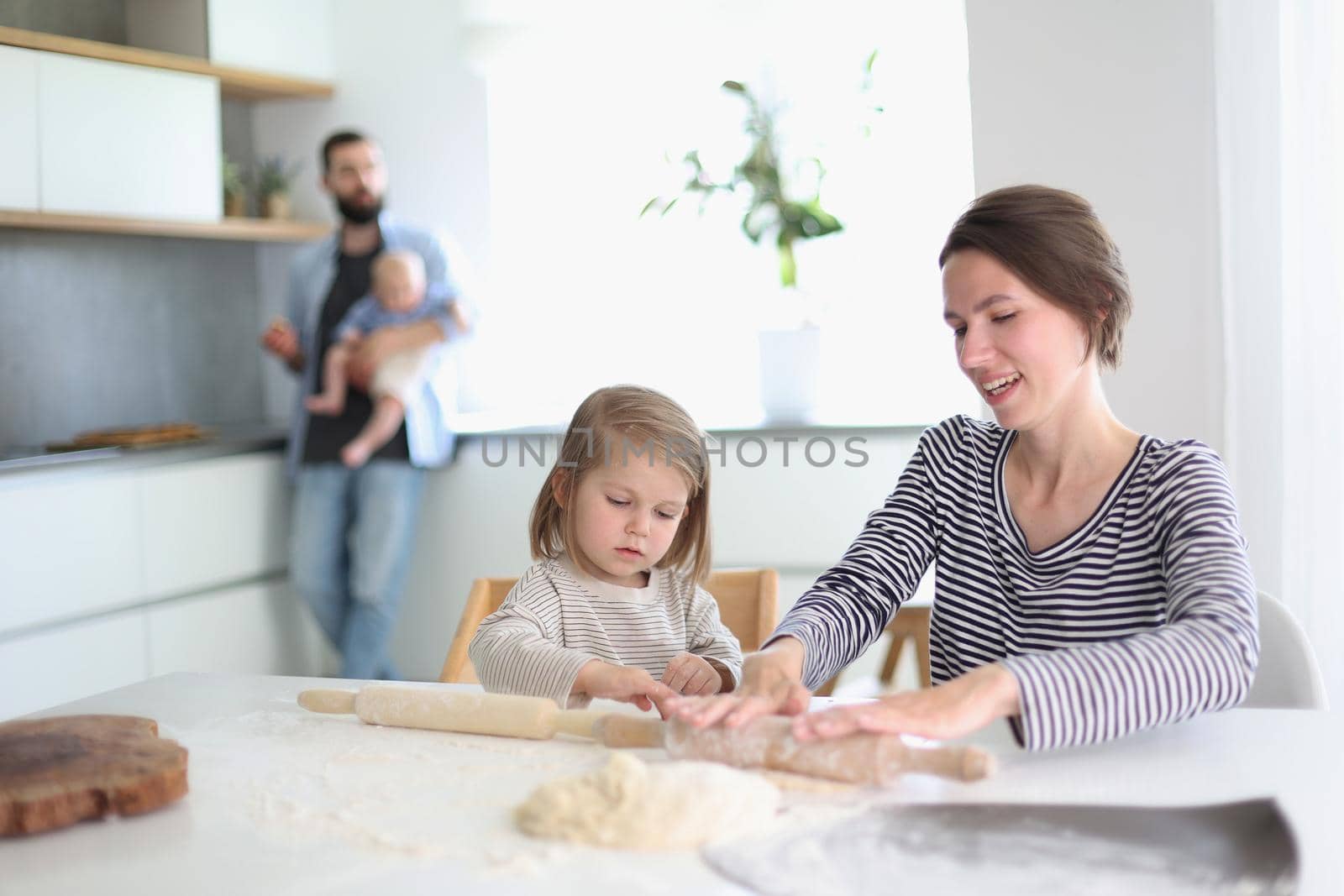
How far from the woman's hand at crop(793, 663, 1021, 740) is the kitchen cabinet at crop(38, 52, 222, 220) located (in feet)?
8.95

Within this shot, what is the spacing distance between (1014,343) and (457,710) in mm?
678

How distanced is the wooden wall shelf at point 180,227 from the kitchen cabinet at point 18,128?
5 cm

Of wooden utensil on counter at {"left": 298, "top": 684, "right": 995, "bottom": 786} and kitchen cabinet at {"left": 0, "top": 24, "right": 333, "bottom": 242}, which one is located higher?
kitchen cabinet at {"left": 0, "top": 24, "right": 333, "bottom": 242}

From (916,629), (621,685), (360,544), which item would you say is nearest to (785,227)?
(916,629)

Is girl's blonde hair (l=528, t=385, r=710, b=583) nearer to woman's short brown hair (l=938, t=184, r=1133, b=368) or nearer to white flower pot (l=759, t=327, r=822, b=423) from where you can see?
woman's short brown hair (l=938, t=184, r=1133, b=368)

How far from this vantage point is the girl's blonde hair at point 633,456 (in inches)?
61.1

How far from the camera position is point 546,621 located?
1502 millimetres

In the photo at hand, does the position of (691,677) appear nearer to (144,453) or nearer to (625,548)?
(625,548)

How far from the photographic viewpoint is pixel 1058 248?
1.34m

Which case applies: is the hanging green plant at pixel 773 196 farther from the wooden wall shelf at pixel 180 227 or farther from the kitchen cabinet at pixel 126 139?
the kitchen cabinet at pixel 126 139

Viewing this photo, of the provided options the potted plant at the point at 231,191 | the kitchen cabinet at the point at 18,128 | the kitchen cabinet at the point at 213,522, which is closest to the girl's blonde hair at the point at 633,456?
the kitchen cabinet at the point at 213,522

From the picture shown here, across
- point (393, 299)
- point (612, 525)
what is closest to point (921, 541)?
point (612, 525)

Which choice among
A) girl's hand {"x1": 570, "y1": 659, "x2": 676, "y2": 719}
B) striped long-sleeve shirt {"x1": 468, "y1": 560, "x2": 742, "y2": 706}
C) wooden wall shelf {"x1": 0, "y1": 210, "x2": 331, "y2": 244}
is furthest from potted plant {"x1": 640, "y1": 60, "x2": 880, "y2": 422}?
girl's hand {"x1": 570, "y1": 659, "x2": 676, "y2": 719}

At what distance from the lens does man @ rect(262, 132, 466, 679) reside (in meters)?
3.28
